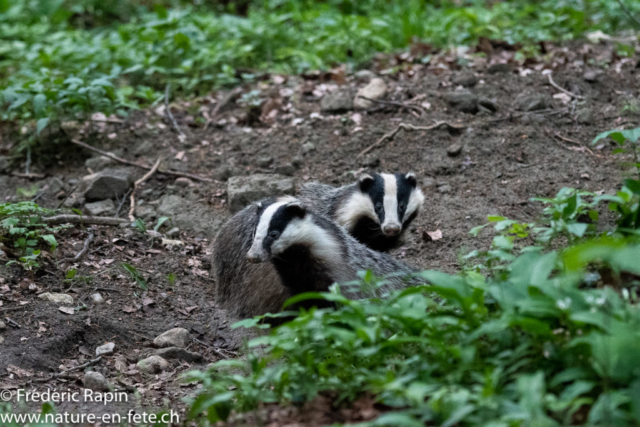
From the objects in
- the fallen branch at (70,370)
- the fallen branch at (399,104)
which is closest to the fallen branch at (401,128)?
the fallen branch at (399,104)

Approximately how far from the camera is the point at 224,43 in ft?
27.6

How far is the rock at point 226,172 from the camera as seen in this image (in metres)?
6.21

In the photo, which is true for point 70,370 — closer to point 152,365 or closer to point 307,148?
point 152,365

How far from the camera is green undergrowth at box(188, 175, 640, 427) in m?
1.92

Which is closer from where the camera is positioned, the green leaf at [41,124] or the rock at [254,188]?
the rock at [254,188]

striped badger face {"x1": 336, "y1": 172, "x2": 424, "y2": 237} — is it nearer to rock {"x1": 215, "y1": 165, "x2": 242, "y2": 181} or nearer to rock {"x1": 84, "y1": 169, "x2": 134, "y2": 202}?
rock {"x1": 215, "y1": 165, "x2": 242, "y2": 181}

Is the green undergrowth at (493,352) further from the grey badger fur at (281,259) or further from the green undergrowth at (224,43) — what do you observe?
the green undergrowth at (224,43)

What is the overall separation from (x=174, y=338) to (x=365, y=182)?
1993mm

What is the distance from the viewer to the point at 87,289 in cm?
422

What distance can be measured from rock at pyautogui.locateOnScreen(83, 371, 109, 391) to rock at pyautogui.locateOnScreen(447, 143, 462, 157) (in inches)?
157

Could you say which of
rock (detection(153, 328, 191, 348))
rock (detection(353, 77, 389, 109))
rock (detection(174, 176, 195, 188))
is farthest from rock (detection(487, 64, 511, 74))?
rock (detection(153, 328, 191, 348))

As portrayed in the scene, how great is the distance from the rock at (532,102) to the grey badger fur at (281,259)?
276 cm

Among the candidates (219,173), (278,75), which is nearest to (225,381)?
(219,173)

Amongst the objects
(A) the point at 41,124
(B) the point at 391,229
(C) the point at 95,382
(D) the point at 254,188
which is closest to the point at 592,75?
(B) the point at 391,229
